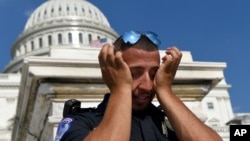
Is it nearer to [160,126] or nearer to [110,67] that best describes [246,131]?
[160,126]

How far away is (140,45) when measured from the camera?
1918 millimetres

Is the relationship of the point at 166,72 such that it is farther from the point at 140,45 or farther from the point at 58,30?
the point at 58,30

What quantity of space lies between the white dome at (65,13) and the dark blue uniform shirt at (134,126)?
222 ft

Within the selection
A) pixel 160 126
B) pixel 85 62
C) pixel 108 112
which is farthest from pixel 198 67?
pixel 108 112

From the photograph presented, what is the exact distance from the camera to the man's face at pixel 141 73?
1.85 meters

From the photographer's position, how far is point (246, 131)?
144 inches

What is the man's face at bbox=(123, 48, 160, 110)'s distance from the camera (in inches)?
72.7

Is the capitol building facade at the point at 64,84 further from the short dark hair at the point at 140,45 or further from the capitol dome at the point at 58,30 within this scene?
the capitol dome at the point at 58,30

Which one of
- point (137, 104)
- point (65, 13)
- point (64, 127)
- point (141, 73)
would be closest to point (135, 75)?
point (141, 73)

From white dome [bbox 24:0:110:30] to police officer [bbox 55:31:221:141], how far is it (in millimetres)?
67629

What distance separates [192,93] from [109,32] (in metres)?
64.1

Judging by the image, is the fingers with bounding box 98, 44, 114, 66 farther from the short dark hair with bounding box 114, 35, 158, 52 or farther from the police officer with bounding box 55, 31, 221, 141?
the short dark hair with bounding box 114, 35, 158, 52

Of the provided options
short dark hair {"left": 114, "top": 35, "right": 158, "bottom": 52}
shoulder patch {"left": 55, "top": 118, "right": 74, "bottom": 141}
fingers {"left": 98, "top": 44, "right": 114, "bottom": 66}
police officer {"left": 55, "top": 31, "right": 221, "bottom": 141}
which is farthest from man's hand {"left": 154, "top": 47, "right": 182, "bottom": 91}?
shoulder patch {"left": 55, "top": 118, "right": 74, "bottom": 141}

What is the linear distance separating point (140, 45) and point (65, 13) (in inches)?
2758
